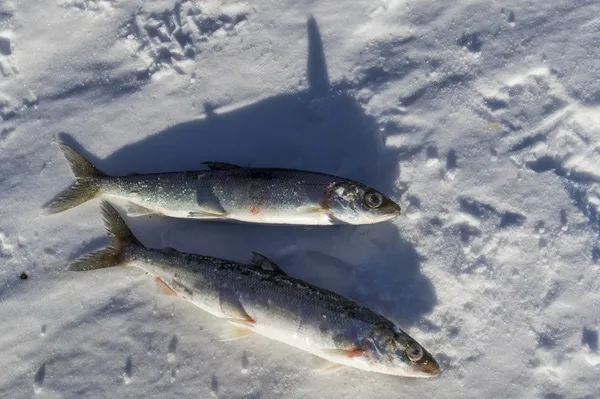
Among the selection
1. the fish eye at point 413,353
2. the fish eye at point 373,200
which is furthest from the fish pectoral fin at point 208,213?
the fish eye at point 413,353

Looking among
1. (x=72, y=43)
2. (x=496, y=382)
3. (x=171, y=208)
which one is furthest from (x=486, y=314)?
(x=72, y=43)

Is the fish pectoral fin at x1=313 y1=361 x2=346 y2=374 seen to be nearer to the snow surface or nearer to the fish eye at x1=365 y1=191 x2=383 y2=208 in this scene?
the snow surface

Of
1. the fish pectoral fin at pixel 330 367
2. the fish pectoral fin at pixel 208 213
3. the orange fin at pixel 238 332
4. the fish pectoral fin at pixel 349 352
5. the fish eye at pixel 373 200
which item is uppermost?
the fish pectoral fin at pixel 208 213

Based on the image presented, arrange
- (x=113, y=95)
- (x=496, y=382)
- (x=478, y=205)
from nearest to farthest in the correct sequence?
1. (x=496, y=382)
2. (x=478, y=205)
3. (x=113, y=95)

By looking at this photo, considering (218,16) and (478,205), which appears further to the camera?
(218,16)

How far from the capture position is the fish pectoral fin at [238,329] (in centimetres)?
445

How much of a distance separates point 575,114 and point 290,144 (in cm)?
278

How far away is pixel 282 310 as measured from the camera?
4.34 meters

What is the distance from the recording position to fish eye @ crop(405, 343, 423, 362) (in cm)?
422

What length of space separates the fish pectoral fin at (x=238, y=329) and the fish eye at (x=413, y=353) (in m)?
1.32

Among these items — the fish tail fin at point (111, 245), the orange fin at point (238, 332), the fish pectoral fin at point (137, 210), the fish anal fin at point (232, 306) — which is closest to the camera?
the fish anal fin at point (232, 306)

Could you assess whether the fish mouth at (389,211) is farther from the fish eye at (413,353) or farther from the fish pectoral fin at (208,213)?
the fish pectoral fin at (208,213)

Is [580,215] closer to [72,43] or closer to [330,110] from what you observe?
[330,110]

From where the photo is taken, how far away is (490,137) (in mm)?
5062
